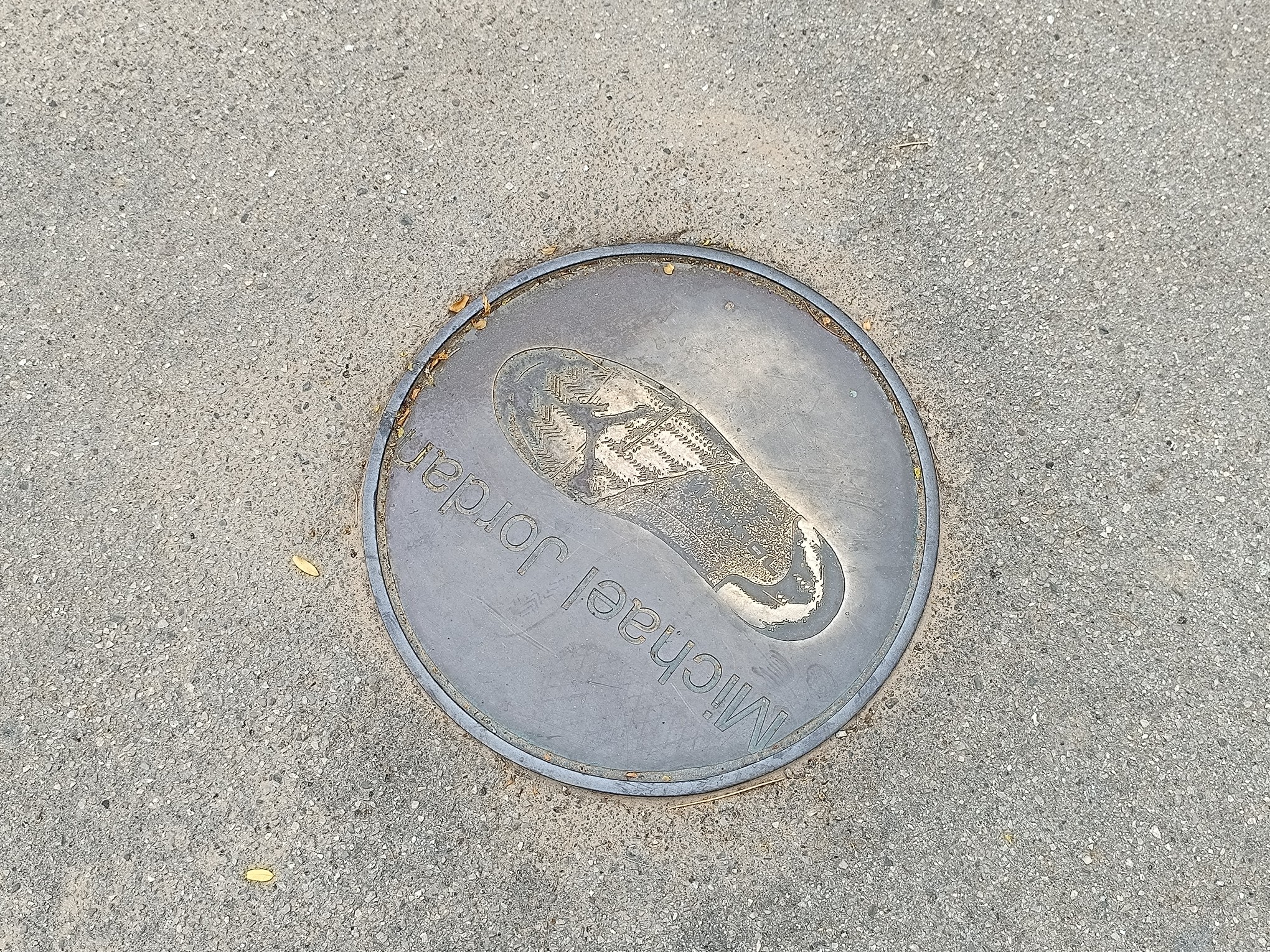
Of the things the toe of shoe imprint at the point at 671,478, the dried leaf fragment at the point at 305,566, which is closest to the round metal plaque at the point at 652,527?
the toe of shoe imprint at the point at 671,478

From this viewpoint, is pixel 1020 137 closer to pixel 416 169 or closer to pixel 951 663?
pixel 951 663

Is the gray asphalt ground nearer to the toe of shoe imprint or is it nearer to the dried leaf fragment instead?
the dried leaf fragment

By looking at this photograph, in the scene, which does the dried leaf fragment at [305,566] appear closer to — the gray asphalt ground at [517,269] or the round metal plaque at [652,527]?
the gray asphalt ground at [517,269]

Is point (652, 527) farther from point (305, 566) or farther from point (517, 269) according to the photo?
point (305, 566)

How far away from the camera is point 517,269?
213cm

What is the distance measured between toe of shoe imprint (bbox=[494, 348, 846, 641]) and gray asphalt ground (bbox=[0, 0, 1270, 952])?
11.8 inches

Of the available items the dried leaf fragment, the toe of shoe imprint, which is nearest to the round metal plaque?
the toe of shoe imprint

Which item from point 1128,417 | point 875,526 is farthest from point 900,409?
point 1128,417

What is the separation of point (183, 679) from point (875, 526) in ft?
5.59

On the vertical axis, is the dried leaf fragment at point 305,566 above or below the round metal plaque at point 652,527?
below

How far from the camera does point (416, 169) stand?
217 cm

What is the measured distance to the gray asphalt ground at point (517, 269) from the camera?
1929 mm

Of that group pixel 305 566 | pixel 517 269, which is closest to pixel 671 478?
pixel 517 269

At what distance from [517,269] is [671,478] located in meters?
0.68
